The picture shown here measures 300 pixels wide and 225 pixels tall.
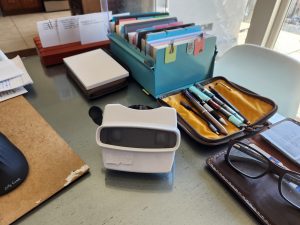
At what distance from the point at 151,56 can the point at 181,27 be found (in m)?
0.16

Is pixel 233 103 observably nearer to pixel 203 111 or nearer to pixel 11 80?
pixel 203 111

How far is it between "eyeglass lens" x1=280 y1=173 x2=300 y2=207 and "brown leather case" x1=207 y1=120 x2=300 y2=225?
0.01 m

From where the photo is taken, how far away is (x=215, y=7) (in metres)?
1.45

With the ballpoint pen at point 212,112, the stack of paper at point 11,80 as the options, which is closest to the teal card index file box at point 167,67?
the ballpoint pen at point 212,112

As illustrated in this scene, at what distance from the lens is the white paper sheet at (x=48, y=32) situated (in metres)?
0.80

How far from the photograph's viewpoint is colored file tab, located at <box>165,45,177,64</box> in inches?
23.4

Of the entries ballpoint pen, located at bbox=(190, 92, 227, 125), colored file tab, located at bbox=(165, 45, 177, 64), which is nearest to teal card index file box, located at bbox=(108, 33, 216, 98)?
colored file tab, located at bbox=(165, 45, 177, 64)

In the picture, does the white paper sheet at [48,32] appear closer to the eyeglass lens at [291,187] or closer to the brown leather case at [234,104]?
the brown leather case at [234,104]

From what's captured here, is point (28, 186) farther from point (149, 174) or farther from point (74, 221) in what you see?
point (149, 174)

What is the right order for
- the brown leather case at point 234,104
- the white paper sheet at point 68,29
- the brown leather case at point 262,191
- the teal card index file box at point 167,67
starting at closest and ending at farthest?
the brown leather case at point 262,191, the brown leather case at point 234,104, the teal card index file box at point 167,67, the white paper sheet at point 68,29

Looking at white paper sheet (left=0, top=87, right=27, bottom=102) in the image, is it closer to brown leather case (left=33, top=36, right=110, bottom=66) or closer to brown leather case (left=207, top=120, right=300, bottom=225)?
brown leather case (left=33, top=36, right=110, bottom=66)

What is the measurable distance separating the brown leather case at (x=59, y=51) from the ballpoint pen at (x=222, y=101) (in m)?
0.46

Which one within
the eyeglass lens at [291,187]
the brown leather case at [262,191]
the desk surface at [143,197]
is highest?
the eyeglass lens at [291,187]

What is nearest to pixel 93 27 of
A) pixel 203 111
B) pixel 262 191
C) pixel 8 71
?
pixel 8 71
